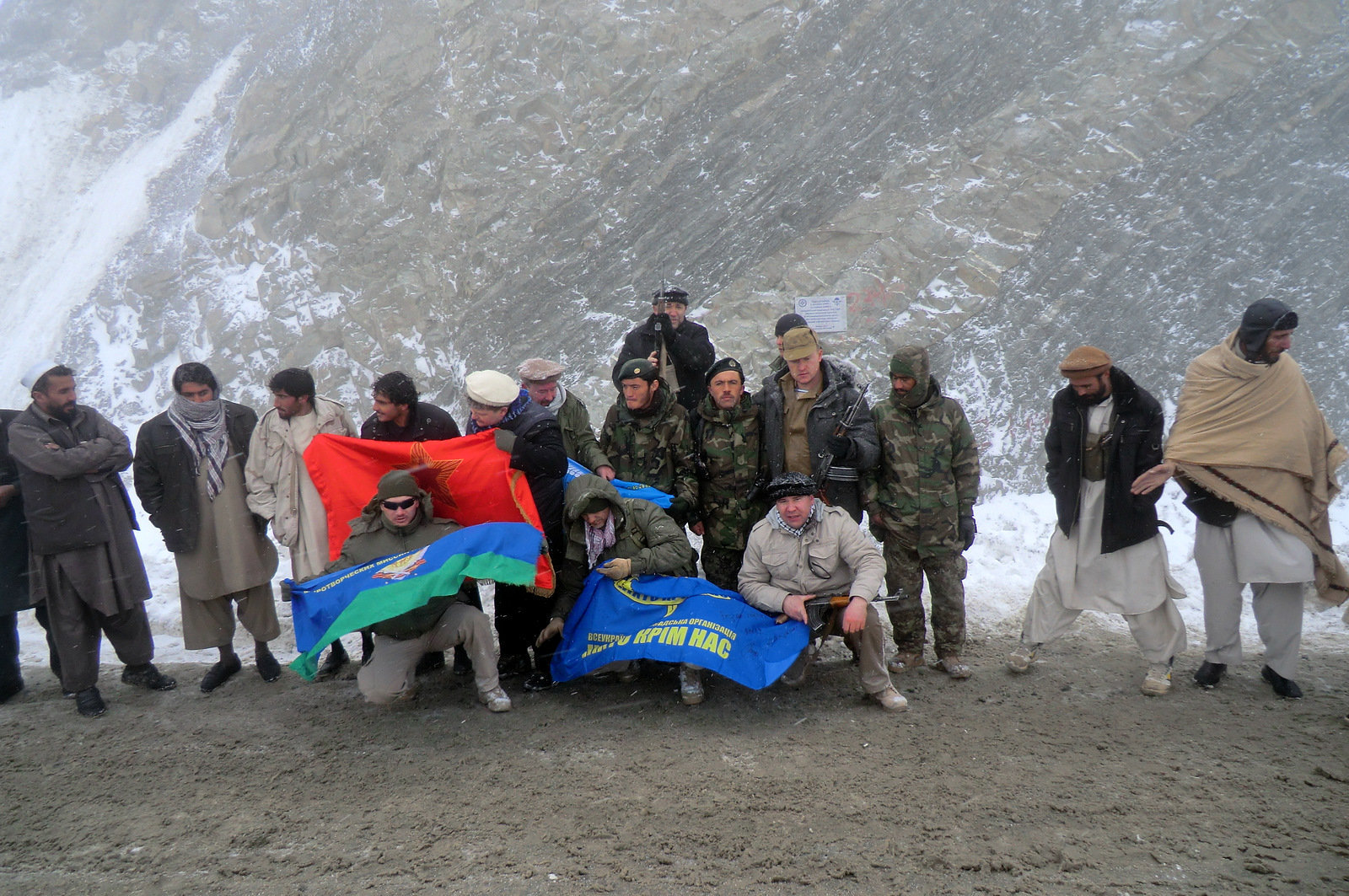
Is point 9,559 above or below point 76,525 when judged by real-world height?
below

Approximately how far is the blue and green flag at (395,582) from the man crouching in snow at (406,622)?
0.14 meters

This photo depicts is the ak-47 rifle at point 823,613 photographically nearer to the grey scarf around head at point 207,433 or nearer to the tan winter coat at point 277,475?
the tan winter coat at point 277,475

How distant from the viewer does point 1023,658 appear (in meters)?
4.89

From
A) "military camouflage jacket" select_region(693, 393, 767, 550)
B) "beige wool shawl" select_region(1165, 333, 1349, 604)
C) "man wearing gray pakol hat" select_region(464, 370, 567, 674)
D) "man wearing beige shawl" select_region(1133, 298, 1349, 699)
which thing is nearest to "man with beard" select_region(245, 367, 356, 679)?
"man wearing gray pakol hat" select_region(464, 370, 567, 674)

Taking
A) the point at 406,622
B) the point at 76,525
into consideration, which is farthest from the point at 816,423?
the point at 76,525

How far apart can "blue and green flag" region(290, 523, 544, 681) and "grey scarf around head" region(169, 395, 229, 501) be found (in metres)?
1.25

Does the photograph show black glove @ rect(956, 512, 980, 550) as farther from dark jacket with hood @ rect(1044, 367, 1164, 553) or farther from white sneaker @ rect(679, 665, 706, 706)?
white sneaker @ rect(679, 665, 706, 706)

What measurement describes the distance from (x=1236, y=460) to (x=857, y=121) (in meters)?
8.90

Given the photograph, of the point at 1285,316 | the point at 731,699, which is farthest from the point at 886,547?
the point at 1285,316

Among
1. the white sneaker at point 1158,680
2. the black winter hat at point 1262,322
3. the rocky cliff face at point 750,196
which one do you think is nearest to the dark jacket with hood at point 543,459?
the white sneaker at point 1158,680

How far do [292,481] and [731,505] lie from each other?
2.86 m

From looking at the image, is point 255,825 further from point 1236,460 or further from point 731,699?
point 1236,460

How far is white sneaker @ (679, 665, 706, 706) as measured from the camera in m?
4.50

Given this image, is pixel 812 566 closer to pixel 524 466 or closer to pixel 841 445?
pixel 841 445
